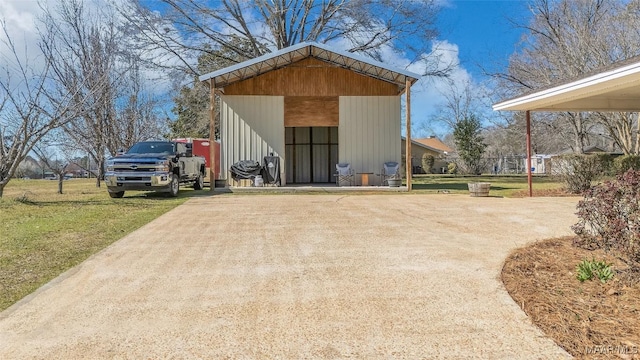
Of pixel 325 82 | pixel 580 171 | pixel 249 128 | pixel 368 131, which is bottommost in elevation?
pixel 580 171

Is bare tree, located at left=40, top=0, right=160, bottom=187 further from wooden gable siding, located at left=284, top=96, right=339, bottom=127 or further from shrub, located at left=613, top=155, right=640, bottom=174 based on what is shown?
shrub, located at left=613, top=155, right=640, bottom=174

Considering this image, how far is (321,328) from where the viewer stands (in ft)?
9.80

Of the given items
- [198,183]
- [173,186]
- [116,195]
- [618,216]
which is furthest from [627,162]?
[116,195]

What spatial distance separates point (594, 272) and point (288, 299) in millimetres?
2753

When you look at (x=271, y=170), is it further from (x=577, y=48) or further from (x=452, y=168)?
(x=452, y=168)

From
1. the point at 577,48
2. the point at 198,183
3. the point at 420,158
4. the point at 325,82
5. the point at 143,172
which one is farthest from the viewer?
the point at 420,158

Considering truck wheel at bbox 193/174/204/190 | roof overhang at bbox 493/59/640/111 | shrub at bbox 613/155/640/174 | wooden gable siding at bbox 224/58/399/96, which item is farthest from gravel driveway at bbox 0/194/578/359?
shrub at bbox 613/155/640/174

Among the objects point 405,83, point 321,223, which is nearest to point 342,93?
point 405,83

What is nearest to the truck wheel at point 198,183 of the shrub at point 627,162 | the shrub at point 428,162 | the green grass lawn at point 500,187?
the green grass lawn at point 500,187

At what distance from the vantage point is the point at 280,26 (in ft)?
65.6

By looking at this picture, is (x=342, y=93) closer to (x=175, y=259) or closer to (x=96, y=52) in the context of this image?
(x=96, y=52)

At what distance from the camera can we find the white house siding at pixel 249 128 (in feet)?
48.3

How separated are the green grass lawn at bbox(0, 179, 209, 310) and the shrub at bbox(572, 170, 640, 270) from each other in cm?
523

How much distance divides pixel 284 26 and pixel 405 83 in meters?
9.07
